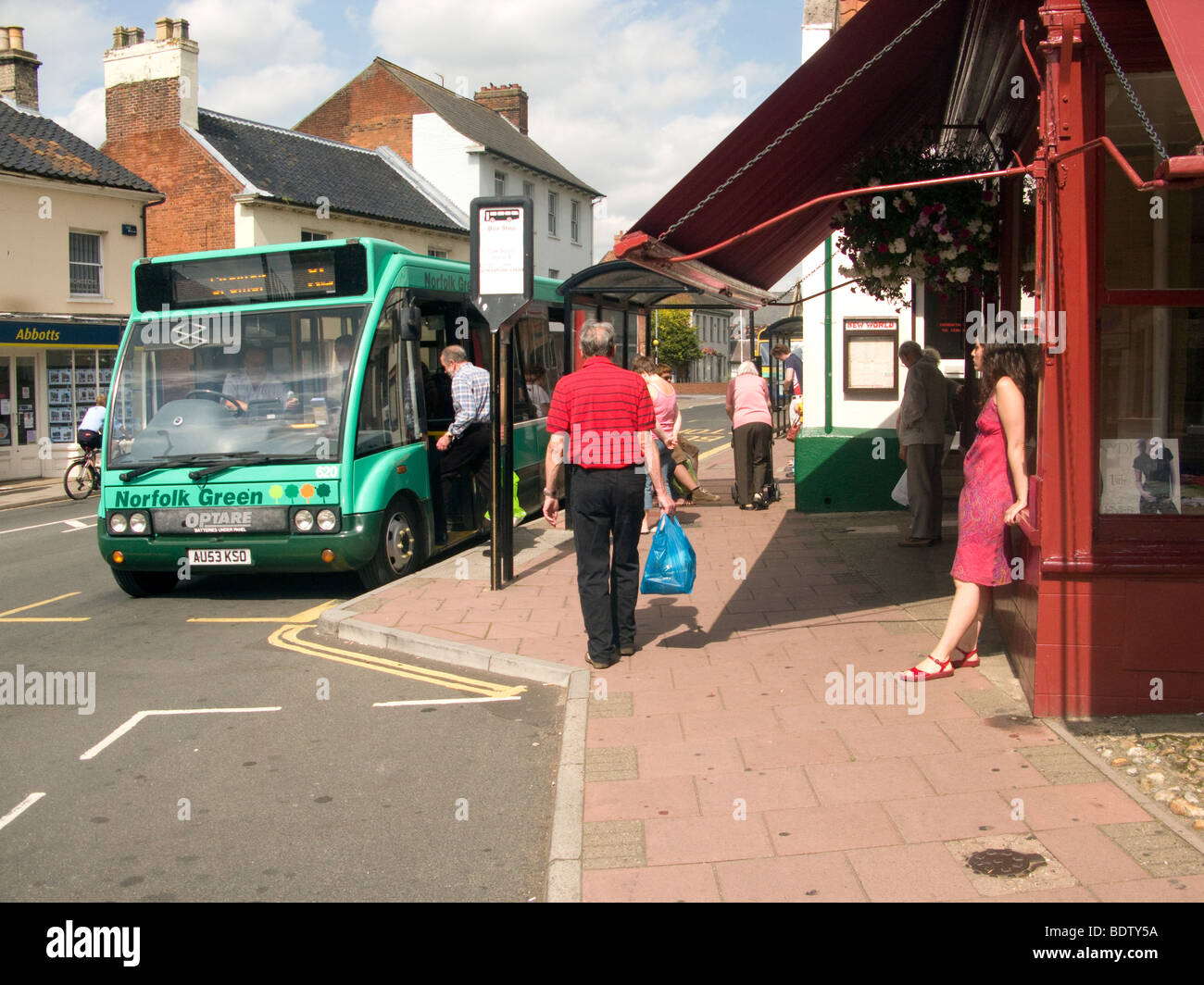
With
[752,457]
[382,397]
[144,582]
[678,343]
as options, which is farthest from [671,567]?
[678,343]

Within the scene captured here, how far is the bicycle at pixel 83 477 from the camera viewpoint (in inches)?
802

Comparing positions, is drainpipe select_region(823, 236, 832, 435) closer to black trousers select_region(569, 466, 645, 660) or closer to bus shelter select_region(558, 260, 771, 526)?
bus shelter select_region(558, 260, 771, 526)

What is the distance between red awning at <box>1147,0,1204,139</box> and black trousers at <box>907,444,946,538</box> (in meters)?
6.12

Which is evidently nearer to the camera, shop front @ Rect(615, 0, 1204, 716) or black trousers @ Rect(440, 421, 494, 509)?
shop front @ Rect(615, 0, 1204, 716)

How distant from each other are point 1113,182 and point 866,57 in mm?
1440

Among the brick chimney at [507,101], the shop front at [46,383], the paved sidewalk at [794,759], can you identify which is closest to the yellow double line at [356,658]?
the paved sidewalk at [794,759]

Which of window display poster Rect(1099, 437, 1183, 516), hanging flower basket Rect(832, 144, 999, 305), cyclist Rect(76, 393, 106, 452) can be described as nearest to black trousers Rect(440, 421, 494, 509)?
hanging flower basket Rect(832, 144, 999, 305)

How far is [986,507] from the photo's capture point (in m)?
6.01

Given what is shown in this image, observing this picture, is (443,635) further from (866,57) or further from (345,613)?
(866,57)

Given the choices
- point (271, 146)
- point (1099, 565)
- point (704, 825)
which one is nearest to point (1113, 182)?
point (1099, 565)

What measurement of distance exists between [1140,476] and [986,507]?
31.0 inches

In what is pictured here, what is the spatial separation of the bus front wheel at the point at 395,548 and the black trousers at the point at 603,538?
296cm

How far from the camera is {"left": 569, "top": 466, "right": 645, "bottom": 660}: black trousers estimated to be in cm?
647

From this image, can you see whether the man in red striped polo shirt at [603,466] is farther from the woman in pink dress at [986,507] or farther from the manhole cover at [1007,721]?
the manhole cover at [1007,721]
